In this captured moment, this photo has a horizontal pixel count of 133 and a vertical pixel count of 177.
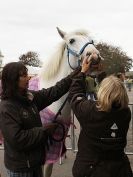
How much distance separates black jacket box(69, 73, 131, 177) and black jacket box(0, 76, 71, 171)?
1.01 ft

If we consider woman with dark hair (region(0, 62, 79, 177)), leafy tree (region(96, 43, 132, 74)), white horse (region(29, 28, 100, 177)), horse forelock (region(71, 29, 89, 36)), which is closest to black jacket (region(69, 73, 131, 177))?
woman with dark hair (region(0, 62, 79, 177))

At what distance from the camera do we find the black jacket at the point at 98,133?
2.91m

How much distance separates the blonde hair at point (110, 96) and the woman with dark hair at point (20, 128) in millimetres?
507

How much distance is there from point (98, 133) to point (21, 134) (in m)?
0.57

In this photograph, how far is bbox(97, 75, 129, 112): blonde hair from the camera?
286 cm

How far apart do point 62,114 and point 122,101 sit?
1580 millimetres

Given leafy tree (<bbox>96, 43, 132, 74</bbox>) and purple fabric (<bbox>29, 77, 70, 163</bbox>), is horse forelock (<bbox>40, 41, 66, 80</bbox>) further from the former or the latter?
leafy tree (<bbox>96, 43, 132, 74</bbox>)

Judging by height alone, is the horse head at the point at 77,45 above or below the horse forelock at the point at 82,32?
below

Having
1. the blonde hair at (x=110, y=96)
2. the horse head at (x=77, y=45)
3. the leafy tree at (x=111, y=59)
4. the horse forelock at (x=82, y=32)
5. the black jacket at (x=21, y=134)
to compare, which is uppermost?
the leafy tree at (x=111, y=59)

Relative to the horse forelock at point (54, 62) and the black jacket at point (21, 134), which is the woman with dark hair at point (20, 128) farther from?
the horse forelock at point (54, 62)

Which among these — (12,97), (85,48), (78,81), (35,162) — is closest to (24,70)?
(12,97)

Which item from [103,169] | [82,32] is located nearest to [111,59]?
[82,32]

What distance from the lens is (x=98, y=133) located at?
2930mm

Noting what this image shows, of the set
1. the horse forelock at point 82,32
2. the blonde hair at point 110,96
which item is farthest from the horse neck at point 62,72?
the blonde hair at point 110,96
